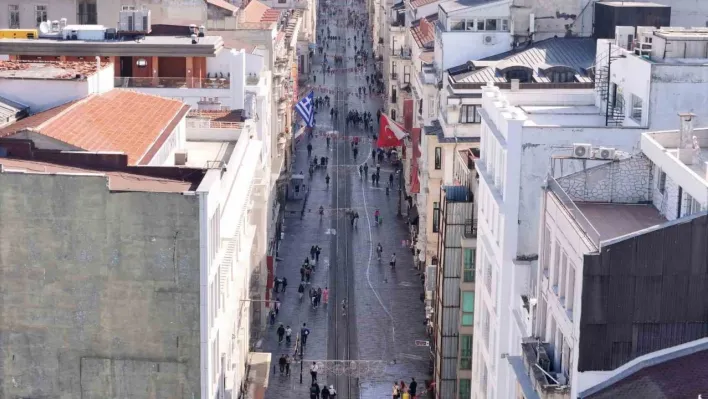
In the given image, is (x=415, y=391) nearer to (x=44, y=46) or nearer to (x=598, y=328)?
(x=44, y=46)

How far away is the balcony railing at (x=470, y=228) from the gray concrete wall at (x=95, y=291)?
24342 mm

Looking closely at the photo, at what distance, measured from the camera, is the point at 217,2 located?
125m

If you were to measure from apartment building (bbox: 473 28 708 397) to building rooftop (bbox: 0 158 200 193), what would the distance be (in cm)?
1305

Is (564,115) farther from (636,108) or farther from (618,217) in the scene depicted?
(618,217)

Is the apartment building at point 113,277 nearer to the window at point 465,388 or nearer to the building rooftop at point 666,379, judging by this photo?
the building rooftop at point 666,379

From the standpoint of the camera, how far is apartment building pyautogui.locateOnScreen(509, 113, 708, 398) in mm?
42625

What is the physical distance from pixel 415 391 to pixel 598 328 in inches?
1785

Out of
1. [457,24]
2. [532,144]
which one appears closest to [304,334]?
[457,24]

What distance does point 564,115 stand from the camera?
6950 centimetres

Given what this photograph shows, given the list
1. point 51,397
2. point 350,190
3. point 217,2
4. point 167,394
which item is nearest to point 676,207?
point 167,394

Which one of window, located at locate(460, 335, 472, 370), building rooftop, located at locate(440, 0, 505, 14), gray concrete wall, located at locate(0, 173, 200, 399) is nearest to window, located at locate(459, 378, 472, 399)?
window, located at locate(460, 335, 472, 370)

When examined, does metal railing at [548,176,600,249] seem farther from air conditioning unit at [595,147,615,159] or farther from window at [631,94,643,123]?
window at [631,94,643,123]

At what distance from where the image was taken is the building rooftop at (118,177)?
5572cm

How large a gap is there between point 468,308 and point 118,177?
2751 centimetres
